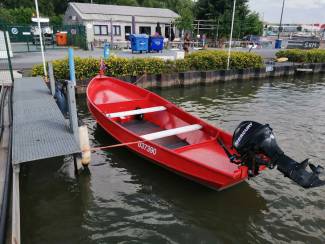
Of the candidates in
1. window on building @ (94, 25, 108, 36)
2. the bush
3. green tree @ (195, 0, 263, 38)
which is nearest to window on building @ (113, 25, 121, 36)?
window on building @ (94, 25, 108, 36)

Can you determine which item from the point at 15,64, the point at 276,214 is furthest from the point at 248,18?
the point at 276,214

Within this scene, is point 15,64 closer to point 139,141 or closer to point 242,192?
point 139,141

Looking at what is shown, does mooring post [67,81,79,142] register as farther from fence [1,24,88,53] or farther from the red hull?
fence [1,24,88,53]

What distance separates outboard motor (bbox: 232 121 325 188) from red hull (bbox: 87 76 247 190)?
434mm

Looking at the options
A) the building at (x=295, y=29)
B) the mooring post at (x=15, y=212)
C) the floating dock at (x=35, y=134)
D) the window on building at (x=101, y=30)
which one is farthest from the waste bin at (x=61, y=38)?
the building at (x=295, y=29)

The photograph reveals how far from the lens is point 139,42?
22391 mm

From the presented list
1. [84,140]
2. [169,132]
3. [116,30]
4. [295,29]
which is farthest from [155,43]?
[295,29]

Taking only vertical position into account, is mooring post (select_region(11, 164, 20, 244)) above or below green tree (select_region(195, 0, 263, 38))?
below

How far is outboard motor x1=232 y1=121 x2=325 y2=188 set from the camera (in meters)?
4.29

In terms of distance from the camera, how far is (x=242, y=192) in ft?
20.3

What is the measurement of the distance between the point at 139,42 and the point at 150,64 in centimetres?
793

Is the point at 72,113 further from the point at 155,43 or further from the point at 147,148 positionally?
the point at 155,43

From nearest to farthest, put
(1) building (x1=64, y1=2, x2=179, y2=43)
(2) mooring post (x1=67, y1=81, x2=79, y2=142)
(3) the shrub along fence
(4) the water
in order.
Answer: (4) the water → (2) mooring post (x1=67, y1=81, x2=79, y2=142) → (3) the shrub along fence → (1) building (x1=64, y1=2, x2=179, y2=43)

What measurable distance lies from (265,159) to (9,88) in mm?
9928
